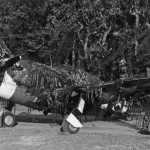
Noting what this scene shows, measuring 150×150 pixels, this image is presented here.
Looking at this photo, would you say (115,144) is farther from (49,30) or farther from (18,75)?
(49,30)

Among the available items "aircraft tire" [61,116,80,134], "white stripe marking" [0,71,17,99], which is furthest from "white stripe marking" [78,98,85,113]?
"white stripe marking" [0,71,17,99]

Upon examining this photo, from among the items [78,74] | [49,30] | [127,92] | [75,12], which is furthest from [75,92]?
[49,30]

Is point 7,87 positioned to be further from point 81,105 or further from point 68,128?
point 81,105

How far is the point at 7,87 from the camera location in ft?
42.5

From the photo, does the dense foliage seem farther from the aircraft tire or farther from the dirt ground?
the dirt ground

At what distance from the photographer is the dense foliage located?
22422 millimetres

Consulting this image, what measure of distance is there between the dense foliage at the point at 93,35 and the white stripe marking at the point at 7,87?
7.74 metres

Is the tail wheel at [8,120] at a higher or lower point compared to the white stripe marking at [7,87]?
lower

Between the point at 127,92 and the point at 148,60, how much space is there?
9.46m

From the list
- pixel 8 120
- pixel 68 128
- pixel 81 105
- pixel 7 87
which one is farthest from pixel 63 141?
pixel 8 120

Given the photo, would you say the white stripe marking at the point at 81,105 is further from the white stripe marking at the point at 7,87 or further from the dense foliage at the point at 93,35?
the dense foliage at the point at 93,35

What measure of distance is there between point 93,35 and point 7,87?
1312cm

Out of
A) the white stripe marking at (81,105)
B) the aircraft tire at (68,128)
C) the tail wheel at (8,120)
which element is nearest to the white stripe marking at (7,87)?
the tail wheel at (8,120)

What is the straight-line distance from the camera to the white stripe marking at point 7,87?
12969mm
